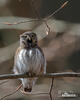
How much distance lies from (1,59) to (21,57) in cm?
181

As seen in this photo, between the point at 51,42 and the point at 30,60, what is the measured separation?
8.42ft

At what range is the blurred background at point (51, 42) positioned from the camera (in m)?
6.91

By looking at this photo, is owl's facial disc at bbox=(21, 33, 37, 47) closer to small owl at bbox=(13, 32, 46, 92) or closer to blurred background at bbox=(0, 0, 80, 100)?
small owl at bbox=(13, 32, 46, 92)

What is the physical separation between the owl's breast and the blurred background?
1.03m

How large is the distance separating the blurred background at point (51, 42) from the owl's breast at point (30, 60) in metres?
1.03

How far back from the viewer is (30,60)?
5539 mm

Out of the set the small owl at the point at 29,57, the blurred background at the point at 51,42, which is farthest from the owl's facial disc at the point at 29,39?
the blurred background at the point at 51,42

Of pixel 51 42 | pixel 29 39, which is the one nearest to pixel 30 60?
pixel 29 39

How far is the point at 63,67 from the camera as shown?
802 cm

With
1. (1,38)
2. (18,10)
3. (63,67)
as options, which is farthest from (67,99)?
(18,10)

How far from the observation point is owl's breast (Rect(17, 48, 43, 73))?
554 centimetres

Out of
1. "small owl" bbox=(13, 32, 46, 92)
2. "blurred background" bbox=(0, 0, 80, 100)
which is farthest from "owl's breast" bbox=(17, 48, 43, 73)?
"blurred background" bbox=(0, 0, 80, 100)

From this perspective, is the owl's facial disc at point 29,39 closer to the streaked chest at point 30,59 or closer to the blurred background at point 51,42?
the streaked chest at point 30,59

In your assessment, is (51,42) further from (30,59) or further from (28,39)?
(30,59)
